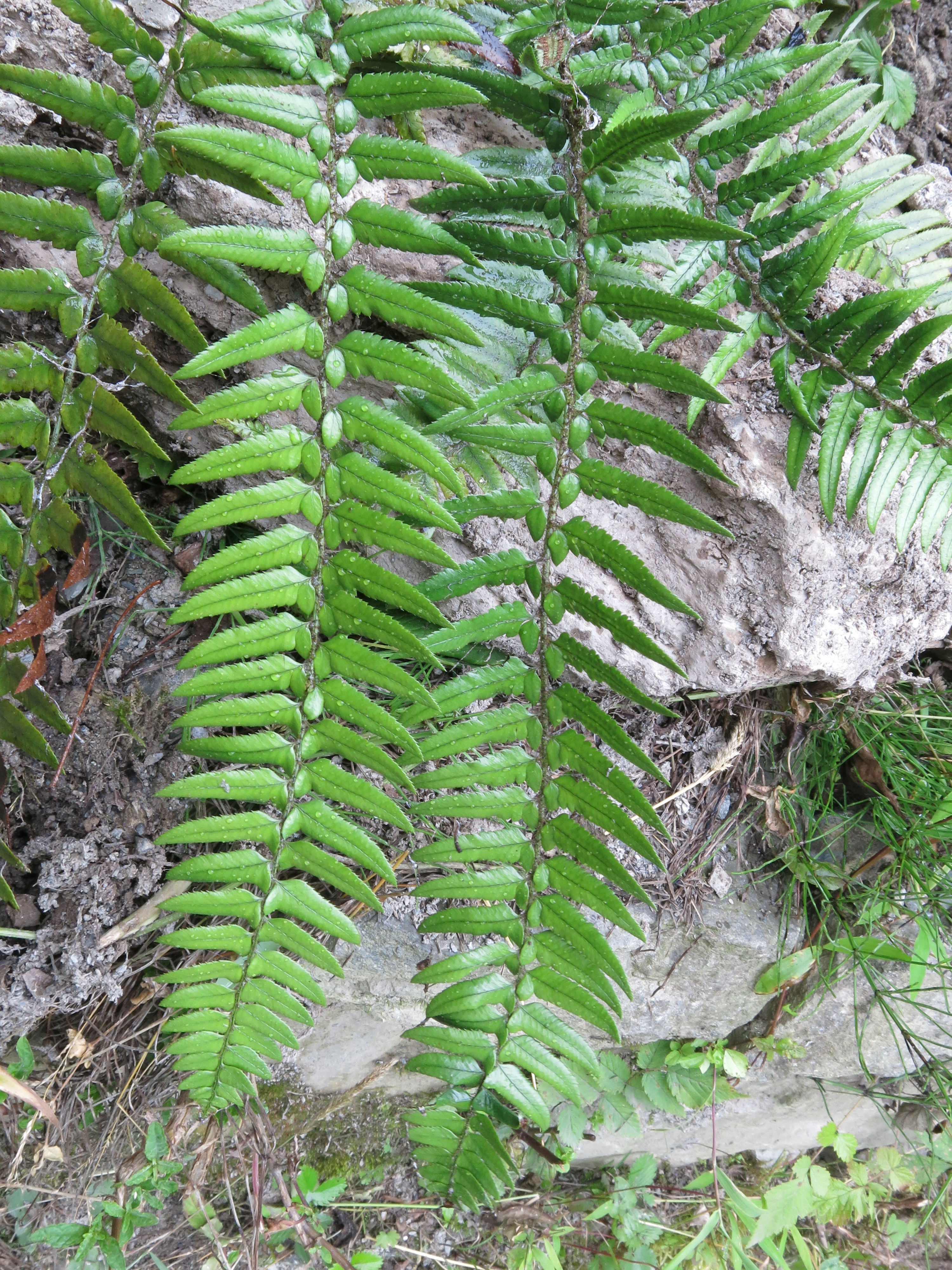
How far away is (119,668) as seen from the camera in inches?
82.7

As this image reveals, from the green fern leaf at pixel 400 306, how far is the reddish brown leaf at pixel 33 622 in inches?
38.9

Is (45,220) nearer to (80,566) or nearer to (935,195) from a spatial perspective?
(80,566)

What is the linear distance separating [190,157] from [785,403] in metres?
1.51

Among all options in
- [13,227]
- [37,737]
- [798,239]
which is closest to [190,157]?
[13,227]

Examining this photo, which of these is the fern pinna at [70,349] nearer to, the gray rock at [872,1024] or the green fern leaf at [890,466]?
the green fern leaf at [890,466]

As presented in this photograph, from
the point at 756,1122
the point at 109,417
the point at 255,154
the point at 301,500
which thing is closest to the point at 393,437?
the point at 301,500

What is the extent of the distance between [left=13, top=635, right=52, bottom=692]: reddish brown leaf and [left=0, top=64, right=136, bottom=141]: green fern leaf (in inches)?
40.5

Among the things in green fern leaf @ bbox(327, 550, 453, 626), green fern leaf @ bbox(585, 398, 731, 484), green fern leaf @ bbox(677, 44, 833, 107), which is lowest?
green fern leaf @ bbox(327, 550, 453, 626)

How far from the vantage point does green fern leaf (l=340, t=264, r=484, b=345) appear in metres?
1.43

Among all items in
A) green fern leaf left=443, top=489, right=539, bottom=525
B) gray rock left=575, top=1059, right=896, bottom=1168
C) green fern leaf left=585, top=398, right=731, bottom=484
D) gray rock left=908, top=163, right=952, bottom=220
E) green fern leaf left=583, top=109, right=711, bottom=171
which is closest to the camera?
green fern leaf left=583, top=109, right=711, bottom=171

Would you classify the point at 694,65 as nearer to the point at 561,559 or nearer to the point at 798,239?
the point at 798,239

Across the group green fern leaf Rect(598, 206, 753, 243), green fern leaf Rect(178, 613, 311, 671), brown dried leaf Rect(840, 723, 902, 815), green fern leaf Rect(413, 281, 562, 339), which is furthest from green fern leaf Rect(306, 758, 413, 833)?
brown dried leaf Rect(840, 723, 902, 815)

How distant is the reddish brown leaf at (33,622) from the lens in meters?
1.67

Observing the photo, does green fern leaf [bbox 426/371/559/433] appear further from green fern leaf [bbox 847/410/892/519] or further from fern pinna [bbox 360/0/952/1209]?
green fern leaf [bbox 847/410/892/519]
